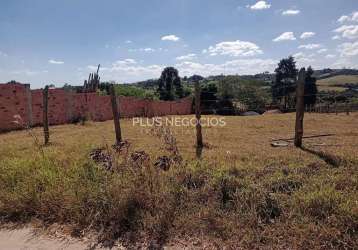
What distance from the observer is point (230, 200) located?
3.24 meters

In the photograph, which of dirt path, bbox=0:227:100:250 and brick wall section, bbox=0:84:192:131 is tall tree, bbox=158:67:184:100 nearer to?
brick wall section, bbox=0:84:192:131

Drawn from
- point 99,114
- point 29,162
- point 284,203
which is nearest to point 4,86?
point 99,114

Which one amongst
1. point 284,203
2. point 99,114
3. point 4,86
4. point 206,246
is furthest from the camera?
point 99,114

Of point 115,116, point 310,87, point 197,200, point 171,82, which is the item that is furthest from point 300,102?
point 171,82

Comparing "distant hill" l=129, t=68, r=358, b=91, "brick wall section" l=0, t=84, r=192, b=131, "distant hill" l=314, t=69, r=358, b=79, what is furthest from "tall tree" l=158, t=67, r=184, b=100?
"brick wall section" l=0, t=84, r=192, b=131

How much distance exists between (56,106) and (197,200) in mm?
11897

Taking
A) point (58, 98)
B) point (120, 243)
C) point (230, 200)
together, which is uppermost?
point (58, 98)

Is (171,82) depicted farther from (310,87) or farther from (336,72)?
(310,87)

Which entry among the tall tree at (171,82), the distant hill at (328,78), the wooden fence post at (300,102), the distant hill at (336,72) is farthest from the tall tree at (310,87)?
the tall tree at (171,82)

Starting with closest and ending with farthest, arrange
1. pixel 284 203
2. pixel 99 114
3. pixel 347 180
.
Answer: pixel 284 203 → pixel 347 180 → pixel 99 114

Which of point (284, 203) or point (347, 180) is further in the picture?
point (347, 180)

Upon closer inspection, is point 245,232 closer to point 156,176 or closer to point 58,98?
point 156,176

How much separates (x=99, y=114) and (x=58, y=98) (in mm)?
2757

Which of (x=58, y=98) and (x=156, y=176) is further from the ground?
(x=58, y=98)
